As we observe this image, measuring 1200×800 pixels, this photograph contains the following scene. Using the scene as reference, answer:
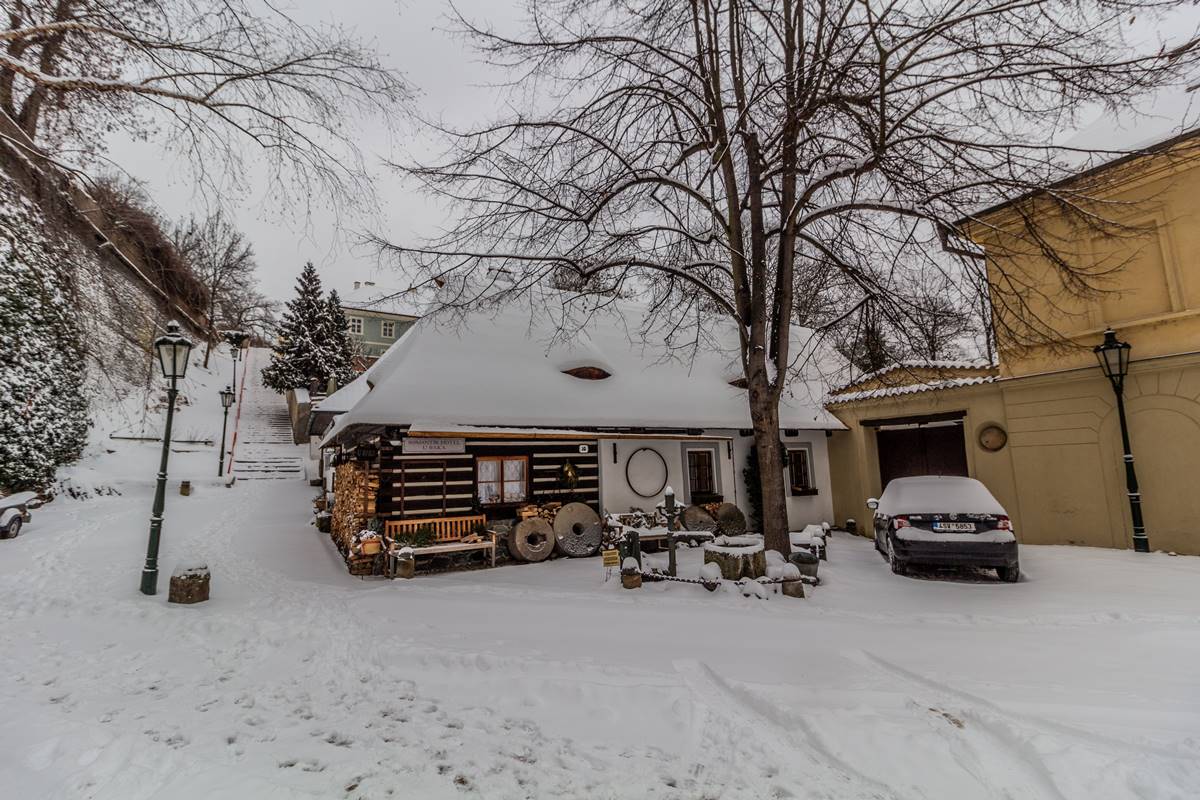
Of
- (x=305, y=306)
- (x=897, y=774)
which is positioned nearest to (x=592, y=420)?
(x=897, y=774)

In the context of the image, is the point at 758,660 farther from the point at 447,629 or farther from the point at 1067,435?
the point at 1067,435

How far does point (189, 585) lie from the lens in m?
6.90

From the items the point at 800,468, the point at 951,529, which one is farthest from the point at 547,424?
the point at 800,468

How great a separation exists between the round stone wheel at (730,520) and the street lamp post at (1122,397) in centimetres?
688

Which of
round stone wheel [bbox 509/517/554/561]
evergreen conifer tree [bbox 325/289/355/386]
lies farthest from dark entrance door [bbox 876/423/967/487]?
evergreen conifer tree [bbox 325/289/355/386]

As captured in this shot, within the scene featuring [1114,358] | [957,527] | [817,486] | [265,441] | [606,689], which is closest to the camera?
[606,689]

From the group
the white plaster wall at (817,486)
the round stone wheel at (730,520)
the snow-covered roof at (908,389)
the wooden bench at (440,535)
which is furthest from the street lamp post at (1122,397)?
the wooden bench at (440,535)

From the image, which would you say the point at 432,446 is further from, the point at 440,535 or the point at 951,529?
the point at 951,529

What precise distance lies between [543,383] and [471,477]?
2.62 meters

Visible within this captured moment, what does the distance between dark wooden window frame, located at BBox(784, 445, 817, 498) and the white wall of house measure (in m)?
1.80

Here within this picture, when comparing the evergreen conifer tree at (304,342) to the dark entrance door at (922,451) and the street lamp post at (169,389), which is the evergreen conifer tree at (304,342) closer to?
the street lamp post at (169,389)

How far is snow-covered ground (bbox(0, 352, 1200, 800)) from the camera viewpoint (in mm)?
3098

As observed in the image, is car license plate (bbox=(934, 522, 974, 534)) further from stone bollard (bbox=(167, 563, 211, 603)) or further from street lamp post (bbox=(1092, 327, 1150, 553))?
stone bollard (bbox=(167, 563, 211, 603))

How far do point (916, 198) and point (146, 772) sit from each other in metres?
9.86
